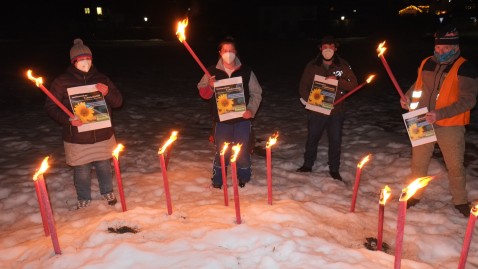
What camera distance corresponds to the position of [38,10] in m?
43.4

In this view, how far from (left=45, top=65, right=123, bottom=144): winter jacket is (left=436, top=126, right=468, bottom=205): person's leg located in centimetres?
415

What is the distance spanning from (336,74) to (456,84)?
5.41 ft

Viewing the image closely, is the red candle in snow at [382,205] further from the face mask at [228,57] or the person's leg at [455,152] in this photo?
the face mask at [228,57]

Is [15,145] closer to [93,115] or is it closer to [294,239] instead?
[93,115]

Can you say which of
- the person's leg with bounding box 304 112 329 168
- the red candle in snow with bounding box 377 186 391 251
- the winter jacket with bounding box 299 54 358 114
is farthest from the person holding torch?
the red candle in snow with bounding box 377 186 391 251

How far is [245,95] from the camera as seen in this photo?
17.2ft

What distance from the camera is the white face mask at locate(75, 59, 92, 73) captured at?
4.59 metres

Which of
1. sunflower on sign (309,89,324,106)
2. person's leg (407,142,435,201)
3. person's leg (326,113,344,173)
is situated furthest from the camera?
person's leg (326,113,344,173)

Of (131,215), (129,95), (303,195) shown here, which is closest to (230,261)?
(131,215)

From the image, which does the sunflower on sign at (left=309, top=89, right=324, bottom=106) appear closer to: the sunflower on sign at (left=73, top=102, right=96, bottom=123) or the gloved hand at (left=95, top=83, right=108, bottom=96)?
the gloved hand at (left=95, top=83, right=108, bottom=96)

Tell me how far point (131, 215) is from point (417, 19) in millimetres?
44440

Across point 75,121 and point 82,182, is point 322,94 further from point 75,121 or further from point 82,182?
point 82,182

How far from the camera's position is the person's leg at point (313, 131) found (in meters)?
5.96

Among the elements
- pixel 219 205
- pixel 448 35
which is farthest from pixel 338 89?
pixel 219 205
